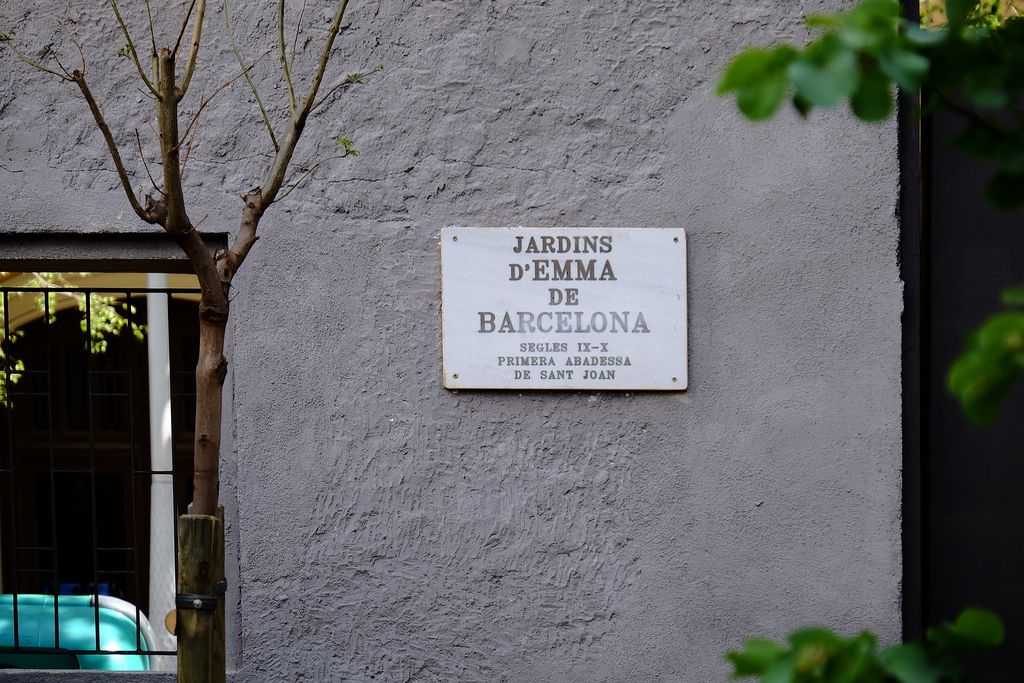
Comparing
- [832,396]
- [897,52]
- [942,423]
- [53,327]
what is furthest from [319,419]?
[53,327]

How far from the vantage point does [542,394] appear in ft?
13.6

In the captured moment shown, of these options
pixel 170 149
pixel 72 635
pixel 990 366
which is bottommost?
pixel 72 635

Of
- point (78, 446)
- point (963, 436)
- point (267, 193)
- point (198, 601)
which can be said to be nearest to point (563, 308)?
point (267, 193)

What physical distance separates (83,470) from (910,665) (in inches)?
152

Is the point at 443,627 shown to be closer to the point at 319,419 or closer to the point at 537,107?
the point at 319,419

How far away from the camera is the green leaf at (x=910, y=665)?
4.15ft

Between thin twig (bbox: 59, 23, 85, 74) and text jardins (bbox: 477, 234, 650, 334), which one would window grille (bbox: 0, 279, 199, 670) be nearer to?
thin twig (bbox: 59, 23, 85, 74)

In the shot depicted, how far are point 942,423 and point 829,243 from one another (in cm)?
99

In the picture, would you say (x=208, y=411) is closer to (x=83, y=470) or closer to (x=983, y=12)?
(x=83, y=470)

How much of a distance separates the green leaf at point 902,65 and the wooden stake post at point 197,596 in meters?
2.15

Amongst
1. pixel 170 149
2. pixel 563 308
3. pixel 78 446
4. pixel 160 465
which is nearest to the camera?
pixel 170 149

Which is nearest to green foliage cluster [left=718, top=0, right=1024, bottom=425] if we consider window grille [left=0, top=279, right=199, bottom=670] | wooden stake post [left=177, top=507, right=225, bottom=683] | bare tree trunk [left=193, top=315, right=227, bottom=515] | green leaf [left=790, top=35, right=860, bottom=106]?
green leaf [left=790, top=35, right=860, bottom=106]

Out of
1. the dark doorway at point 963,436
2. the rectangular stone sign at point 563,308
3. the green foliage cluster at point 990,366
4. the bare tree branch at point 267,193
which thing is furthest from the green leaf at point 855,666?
the dark doorway at point 963,436

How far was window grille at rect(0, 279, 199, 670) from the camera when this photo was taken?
4.45 meters
